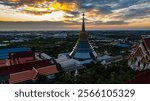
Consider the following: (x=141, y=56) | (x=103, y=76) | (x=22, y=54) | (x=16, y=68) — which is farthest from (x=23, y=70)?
(x=141, y=56)

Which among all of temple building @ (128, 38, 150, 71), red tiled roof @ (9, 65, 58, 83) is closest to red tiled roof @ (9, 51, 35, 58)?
red tiled roof @ (9, 65, 58, 83)

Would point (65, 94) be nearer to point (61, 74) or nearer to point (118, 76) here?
point (118, 76)

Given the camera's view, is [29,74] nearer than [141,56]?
Yes

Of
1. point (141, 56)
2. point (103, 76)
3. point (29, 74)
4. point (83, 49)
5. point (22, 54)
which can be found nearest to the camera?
point (103, 76)

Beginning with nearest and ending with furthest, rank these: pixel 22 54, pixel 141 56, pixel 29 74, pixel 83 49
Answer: pixel 29 74 → pixel 141 56 → pixel 22 54 → pixel 83 49

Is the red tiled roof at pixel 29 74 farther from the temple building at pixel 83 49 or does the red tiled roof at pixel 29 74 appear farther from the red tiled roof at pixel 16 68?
the temple building at pixel 83 49

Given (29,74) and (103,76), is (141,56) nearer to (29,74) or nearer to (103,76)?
(103,76)

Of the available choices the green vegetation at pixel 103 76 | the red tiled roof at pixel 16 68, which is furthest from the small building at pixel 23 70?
the green vegetation at pixel 103 76

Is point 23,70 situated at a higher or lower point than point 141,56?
lower
